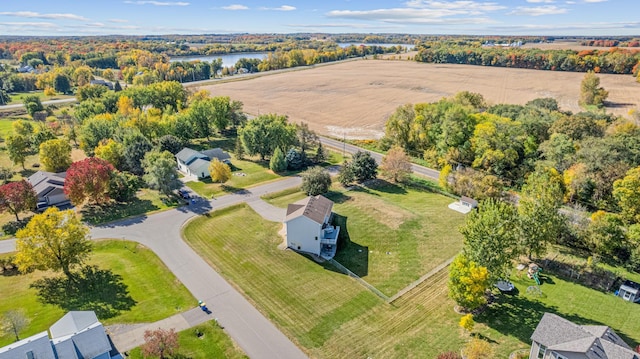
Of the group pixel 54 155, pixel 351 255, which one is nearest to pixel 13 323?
pixel 351 255

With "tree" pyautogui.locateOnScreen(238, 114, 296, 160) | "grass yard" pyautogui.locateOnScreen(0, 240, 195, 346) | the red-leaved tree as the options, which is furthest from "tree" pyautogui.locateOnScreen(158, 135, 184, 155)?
"grass yard" pyautogui.locateOnScreen(0, 240, 195, 346)

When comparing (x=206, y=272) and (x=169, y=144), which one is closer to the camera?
(x=206, y=272)

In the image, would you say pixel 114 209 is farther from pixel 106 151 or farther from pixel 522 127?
pixel 522 127

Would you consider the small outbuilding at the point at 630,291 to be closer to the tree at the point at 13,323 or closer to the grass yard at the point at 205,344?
the grass yard at the point at 205,344

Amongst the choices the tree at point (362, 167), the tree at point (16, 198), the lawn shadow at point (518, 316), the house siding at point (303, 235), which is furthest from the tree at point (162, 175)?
the lawn shadow at point (518, 316)

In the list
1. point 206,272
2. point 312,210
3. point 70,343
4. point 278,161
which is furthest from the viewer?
point 278,161

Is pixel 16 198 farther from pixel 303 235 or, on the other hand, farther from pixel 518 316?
pixel 518 316
